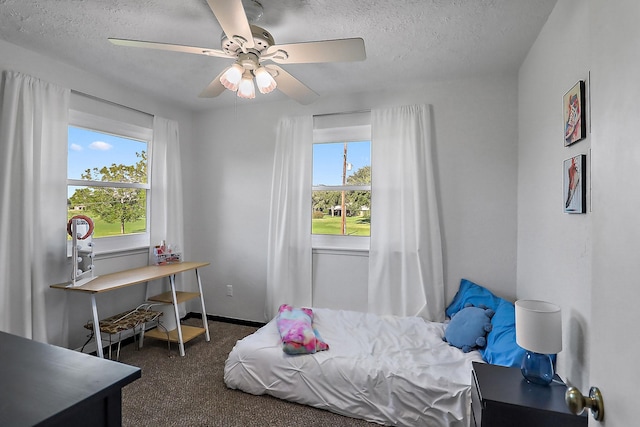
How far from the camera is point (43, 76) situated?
246cm

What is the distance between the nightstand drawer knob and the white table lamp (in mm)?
911

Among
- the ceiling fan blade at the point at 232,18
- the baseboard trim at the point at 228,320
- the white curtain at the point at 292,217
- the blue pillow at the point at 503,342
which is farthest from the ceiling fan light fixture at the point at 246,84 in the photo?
the baseboard trim at the point at 228,320

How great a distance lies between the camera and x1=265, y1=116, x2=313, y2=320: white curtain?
3359 millimetres

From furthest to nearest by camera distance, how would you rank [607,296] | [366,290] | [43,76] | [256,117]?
1. [256,117]
2. [366,290]
3. [43,76]
4. [607,296]

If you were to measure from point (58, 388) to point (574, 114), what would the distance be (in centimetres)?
228

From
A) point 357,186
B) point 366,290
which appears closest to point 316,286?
point 366,290

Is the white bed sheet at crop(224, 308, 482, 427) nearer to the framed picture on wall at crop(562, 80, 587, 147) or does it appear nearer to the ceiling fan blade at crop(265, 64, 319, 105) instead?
the framed picture on wall at crop(562, 80, 587, 147)

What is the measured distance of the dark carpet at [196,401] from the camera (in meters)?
2.00

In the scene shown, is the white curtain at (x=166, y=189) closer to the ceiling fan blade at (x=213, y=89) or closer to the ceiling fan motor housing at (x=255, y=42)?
the ceiling fan blade at (x=213, y=89)

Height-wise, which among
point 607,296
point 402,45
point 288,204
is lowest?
point 607,296

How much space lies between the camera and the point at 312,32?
6.92ft

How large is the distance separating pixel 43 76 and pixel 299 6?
84.3 inches

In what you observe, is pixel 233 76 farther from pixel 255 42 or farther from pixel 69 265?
pixel 69 265

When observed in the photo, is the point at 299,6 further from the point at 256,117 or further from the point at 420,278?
the point at 420,278
